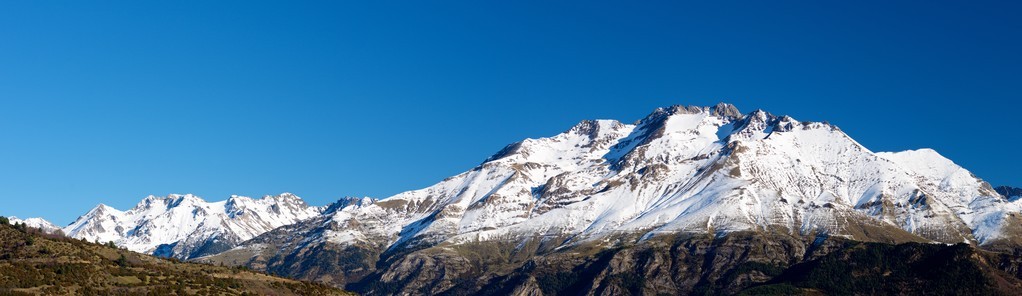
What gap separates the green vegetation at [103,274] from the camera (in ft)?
466

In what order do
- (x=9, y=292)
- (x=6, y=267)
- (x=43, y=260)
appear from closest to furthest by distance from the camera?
(x=9, y=292) < (x=6, y=267) < (x=43, y=260)

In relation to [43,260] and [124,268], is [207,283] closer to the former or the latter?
[124,268]

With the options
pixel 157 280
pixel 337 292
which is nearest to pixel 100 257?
pixel 157 280

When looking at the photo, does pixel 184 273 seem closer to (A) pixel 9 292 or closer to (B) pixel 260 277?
(B) pixel 260 277

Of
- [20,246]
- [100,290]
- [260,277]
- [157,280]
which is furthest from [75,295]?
[260,277]

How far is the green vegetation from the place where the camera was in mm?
142125

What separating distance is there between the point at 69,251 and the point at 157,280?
696 inches

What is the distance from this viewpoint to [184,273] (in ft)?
554

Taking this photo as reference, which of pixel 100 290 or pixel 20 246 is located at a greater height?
pixel 20 246

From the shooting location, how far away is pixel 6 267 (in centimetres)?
14338

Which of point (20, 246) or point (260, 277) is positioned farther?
point (260, 277)

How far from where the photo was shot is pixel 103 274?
503 feet

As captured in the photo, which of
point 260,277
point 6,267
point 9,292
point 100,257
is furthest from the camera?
point 260,277

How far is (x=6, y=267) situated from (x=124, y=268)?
2033cm
